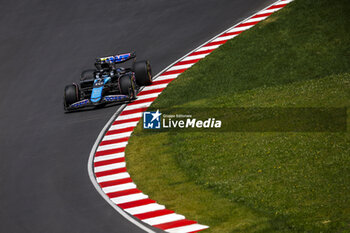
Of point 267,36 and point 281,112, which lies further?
point 267,36

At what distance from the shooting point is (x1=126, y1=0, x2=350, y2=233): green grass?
1859 cm

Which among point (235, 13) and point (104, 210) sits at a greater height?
point (235, 13)

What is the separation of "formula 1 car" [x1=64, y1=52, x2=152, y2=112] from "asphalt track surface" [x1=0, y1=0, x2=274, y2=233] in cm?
65

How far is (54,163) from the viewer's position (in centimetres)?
2416

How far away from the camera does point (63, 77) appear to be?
3122 centimetres

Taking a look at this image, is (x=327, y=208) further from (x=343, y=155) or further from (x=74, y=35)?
(x=74, y=35)

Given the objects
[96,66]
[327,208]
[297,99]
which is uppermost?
[96,66]

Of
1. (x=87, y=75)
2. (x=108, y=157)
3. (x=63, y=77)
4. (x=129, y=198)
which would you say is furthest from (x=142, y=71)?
(x=129, y=198)

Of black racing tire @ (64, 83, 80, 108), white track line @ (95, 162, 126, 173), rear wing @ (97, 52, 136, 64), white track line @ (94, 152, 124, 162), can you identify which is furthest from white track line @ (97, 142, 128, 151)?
rear wing @ (97, 52, 136, 64)

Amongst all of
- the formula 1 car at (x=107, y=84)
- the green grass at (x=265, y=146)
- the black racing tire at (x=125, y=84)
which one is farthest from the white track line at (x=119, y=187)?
the black racing tire at (x=125, y=84)

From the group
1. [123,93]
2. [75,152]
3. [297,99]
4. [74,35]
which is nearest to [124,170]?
[75,152]

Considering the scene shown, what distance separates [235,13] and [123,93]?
9.11 metres

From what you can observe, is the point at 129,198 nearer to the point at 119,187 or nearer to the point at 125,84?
the point at 119,187

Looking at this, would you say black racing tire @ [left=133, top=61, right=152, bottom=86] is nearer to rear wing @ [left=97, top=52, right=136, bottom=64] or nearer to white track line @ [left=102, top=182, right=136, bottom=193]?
rear wing @ [left=97, top=52, right=136, bottom=64]
